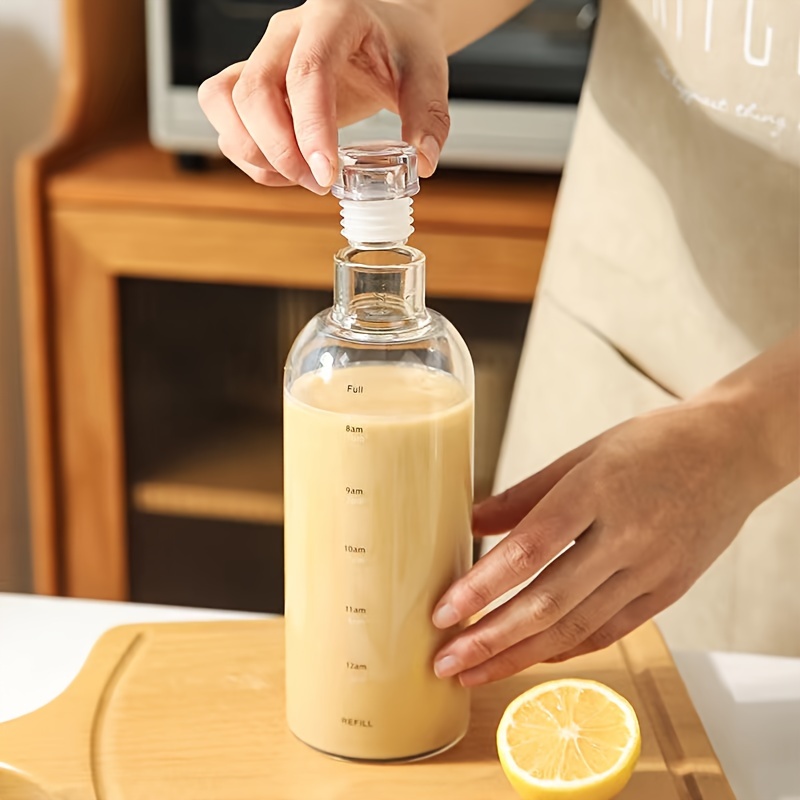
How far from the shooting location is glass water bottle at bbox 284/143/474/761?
0.63 metres

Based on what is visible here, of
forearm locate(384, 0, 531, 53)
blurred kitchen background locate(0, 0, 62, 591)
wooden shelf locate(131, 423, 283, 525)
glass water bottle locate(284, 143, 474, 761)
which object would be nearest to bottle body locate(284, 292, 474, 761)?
glass water bottle locate(284, 143, 474, 761)

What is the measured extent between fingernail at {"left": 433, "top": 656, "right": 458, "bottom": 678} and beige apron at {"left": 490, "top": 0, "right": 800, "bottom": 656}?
1.33 ft

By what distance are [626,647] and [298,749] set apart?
0.75ft

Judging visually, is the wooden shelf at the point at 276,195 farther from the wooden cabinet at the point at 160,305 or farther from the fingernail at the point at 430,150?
the fingernail at the point at 430,150

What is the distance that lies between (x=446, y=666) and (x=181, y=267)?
913 millimetres

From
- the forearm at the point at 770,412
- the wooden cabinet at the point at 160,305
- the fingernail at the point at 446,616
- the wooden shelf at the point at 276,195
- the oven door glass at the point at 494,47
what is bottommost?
the wooden cabinet at the point at 160,305

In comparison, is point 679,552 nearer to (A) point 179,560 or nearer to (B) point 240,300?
(B) point 240,300

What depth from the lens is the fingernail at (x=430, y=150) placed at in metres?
0.70

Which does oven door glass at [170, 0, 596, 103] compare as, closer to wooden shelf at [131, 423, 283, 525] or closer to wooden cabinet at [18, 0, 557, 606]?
wooden cabinet at [18, 0, 557, 606]

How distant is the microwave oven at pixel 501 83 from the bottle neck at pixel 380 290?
79 centimetres

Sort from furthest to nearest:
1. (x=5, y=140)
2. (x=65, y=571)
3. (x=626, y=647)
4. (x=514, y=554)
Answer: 1. (x=5, y=140)
2. (x=65, y=571)
3. (x=626, y=647)
4. (x=514, y=554)

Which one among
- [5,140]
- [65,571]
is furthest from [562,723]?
[5,140]

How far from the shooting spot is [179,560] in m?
1.67

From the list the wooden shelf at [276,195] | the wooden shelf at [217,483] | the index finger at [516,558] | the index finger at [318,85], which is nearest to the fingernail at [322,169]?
the index finger at [318,85]
